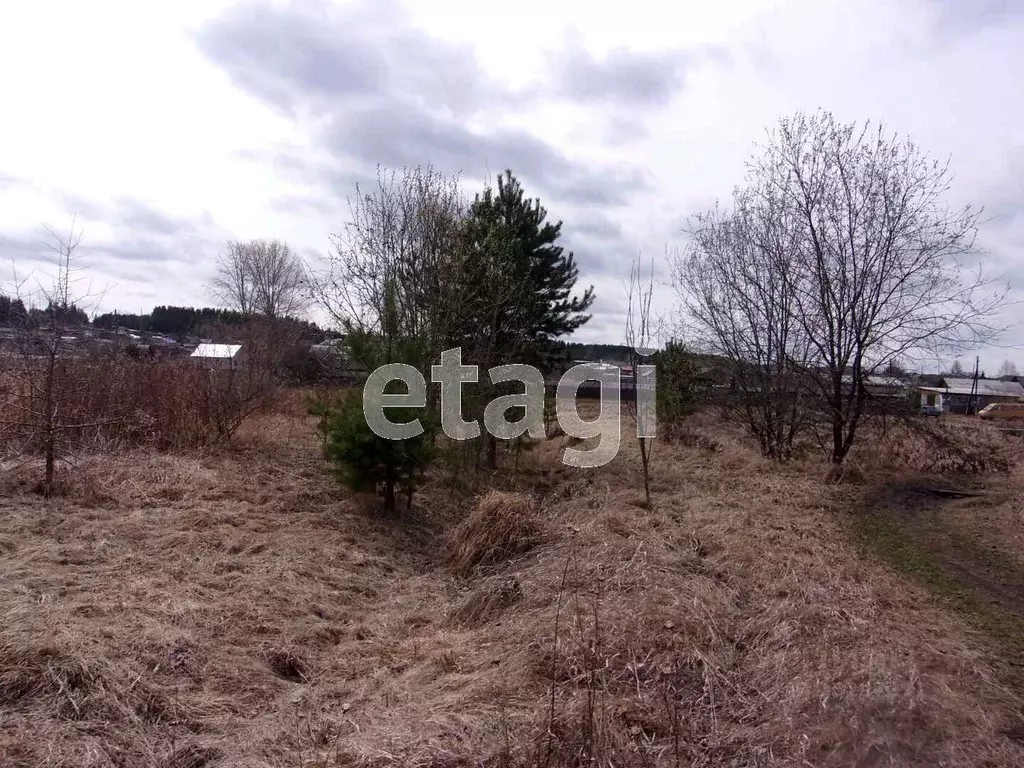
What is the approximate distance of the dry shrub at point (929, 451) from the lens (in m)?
9.26

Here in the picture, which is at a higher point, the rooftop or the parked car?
the rooftop

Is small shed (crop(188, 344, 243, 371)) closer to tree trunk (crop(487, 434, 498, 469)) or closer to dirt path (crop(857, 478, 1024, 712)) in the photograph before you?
tree trunk (crop(487, 434, 498, 469))

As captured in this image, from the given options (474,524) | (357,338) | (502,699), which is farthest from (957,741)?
(357,338)

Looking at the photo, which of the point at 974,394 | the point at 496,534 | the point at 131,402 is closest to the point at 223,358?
the point at 131,402

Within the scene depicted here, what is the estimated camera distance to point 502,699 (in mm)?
3188

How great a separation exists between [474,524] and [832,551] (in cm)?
305

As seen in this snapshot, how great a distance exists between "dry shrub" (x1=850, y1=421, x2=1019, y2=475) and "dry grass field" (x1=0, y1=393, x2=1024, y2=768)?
1.65 meters

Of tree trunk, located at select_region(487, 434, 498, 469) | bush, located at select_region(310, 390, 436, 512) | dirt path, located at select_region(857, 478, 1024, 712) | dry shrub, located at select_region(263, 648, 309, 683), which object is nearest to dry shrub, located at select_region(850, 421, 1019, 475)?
dirt path, located at select_region(857, 478, 1024, 712)

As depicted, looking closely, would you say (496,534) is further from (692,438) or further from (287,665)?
(692,438)

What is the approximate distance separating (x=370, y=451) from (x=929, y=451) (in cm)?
772

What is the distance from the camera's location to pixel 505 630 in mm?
4117

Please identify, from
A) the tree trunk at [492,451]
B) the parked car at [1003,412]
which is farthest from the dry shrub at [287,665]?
the parked car at [1003,412]

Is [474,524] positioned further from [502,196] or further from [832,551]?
[502,196]

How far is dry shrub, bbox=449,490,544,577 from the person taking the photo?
570 centimetres
